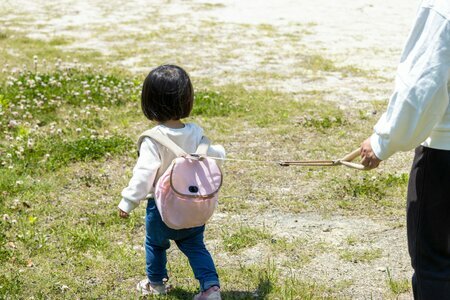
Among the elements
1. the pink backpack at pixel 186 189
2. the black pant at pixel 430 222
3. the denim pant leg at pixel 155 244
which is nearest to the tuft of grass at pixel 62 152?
the denim pant leg at pixel 155 244

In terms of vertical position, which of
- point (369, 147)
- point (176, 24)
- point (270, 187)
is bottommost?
point (176, 24)

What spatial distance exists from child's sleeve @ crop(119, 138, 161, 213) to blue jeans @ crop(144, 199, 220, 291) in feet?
0.46

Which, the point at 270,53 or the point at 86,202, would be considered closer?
the point at 86,202

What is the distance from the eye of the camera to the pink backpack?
4.38m

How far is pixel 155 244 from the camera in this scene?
4.70 metres

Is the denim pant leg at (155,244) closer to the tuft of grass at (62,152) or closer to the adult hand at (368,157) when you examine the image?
the adult hand at (368,157)

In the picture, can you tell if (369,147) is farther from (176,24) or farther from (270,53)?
(176,24)

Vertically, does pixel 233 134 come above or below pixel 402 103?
below

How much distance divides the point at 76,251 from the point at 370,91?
5.83 m

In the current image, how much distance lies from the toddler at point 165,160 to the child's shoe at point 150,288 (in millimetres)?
141

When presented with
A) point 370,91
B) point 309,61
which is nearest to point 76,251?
point 370,91

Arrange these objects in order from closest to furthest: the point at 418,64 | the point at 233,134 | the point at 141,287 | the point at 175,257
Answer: the point at 418,64, the point at 141,287, the point at 175,257, the point at 233,134

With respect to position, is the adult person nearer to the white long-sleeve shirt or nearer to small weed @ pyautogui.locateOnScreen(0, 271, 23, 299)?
the white long-sleeve shirt

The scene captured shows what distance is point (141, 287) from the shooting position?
492 cm
